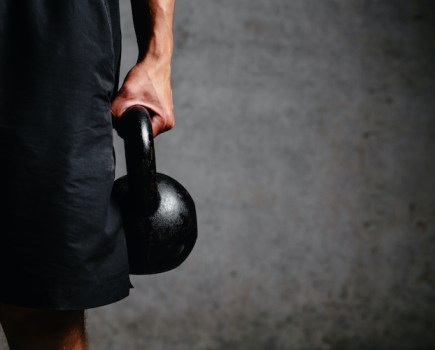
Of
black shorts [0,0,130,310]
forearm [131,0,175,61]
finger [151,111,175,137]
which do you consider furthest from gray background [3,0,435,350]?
black shorts [0,0,130,310]

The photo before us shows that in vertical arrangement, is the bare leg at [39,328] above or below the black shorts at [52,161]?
below

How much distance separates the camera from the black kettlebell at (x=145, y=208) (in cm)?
79

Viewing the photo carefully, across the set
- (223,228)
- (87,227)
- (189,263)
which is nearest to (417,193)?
(223,228)

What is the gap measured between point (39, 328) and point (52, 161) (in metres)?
0.23

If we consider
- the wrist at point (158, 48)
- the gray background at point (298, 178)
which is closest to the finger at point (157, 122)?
the wrist at point (158, 48)

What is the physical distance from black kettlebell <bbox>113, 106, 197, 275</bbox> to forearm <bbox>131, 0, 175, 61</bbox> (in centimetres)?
15

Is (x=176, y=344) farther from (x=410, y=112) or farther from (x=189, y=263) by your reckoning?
(x=410, y=112)

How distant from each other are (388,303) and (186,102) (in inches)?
51.5

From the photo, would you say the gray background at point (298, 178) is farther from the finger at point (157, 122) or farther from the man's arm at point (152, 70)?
the finger at point (157, 122)

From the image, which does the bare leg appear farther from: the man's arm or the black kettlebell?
the man's arm

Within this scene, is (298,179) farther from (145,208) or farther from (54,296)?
(54,296)

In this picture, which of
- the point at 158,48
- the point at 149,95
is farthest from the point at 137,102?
the point at 158,48

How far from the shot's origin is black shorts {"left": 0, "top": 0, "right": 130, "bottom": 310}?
2.39 ft

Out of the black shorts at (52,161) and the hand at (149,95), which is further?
the hand at (149,95)
